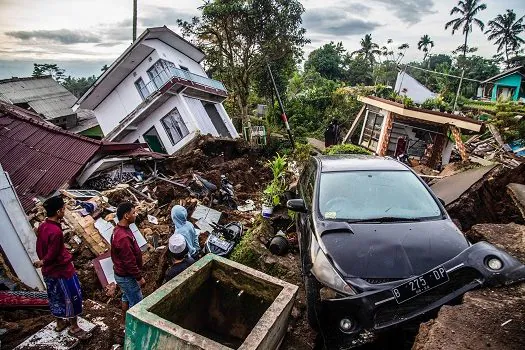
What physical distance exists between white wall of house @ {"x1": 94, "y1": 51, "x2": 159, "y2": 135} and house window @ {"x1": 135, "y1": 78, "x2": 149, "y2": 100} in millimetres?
153

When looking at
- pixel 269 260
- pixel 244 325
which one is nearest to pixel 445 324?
pixel 244 325

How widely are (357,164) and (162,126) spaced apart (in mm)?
14881

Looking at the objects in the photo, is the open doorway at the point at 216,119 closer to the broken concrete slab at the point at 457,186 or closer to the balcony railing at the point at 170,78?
the balcony railing at the point at 170,78

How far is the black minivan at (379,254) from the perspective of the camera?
2654 millimetres

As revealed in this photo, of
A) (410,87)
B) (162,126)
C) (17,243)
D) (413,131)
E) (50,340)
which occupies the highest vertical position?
(410,87)

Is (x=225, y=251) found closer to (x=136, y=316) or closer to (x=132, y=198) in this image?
(x=136, y=316)

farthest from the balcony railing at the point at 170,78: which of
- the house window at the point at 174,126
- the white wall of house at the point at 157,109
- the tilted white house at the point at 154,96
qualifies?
the house window at the point at 174,126

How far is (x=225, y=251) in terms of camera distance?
556 cm

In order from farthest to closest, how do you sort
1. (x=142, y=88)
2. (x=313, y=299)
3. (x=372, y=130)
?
(x=142, y=88)
(x=372, y=130)
(x=313, y=299)

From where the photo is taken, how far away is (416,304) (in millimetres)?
2686

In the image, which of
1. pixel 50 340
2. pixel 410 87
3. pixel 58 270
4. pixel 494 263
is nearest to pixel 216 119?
pixel 410 87

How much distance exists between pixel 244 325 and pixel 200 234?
4.18 metres

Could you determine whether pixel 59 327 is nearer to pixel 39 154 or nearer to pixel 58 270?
pixel 58 270

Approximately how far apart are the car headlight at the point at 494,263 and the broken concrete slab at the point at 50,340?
171 inches
